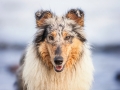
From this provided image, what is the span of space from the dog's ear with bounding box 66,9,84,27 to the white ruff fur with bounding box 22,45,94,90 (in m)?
0.35

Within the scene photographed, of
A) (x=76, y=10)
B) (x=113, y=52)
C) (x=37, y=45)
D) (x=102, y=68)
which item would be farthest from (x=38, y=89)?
(x=113, y=52)

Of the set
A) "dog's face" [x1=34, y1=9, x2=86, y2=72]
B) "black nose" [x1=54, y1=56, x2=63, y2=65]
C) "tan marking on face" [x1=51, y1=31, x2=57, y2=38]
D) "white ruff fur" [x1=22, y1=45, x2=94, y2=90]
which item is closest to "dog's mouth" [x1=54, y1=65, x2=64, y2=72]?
"dog's face" [x1=34, y1=9, x2=86, y2=72]

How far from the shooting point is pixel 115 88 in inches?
418

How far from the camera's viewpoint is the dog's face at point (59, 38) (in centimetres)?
677

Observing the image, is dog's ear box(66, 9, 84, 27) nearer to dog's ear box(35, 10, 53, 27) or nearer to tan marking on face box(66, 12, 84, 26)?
tan marking on face box(66, 12, 84, 26)

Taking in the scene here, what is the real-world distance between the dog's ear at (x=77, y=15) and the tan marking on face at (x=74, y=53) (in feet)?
1.04

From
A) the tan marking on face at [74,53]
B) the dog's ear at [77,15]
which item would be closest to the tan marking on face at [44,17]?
the dog's ear at [77,15]

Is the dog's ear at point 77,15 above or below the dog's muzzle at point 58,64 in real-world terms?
above

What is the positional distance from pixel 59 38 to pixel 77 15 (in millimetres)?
506

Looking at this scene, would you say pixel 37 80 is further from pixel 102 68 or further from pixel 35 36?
pixel 102 68

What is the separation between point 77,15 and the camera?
7148mm

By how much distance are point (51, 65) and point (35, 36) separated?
1.48 feet

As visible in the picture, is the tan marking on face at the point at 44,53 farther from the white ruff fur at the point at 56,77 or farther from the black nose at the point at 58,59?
the black nose at the point at 58,59

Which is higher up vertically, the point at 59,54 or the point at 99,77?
the point at 59,54
